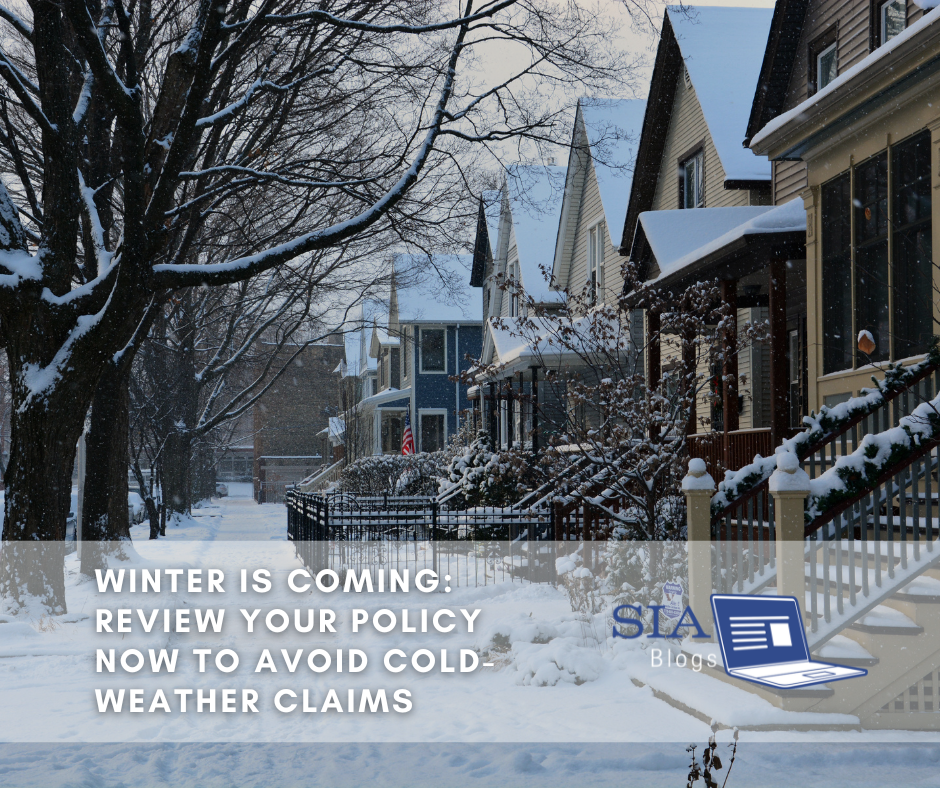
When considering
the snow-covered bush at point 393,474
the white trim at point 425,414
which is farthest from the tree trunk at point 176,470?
the white trim at point 425,414

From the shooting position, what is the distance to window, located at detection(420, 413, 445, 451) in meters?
38.7

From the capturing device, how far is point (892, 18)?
12523 mm

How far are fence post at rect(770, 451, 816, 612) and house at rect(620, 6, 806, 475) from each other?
3.09m

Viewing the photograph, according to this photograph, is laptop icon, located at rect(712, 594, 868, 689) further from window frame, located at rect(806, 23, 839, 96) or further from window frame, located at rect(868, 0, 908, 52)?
window frame, located at rect(806, 23, 839, 96)

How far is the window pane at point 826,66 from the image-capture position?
45.9 feet

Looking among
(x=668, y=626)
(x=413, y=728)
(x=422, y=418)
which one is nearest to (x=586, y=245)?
(x=422, y=418)

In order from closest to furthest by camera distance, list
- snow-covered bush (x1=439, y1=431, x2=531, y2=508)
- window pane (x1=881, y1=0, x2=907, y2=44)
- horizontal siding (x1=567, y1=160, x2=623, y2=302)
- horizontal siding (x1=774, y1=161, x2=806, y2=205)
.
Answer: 1. window pane (x1=881, y1=0, x2=907, y2=44)
2. horizontal siding (x1=774, y1=161, x2=806, y2=205)
3. snow-covered bush (x1=439, y1=431, x2=531, y2=508)
4. horizontal siding (x1=567, y1=160, x2=623, y2=302)

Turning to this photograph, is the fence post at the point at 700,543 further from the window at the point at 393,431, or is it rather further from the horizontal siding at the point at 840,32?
the window at the point at 393,431

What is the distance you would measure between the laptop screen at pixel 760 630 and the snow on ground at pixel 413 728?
32 cm

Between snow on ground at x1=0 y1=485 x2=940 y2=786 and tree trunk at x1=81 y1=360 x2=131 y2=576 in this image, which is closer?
snow on ground at x1=0 y1=485 x2=940 y2=786

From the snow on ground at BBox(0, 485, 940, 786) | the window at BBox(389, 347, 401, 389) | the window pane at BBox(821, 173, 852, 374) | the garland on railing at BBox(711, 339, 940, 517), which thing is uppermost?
the window at BBox(389, 347, 401, 389)

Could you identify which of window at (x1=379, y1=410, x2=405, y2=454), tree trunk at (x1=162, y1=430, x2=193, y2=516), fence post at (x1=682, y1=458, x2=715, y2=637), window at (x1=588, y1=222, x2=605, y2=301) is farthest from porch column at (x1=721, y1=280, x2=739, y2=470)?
window at (x1=379, y1=410, x2=405, y2=454)

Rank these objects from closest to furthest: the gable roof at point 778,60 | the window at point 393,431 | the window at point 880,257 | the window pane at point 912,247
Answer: the window pane at point 912,247
the window at point 880,257
the gable roof at point 778,60
the window at point 393,431

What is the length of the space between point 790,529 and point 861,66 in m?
5.14
